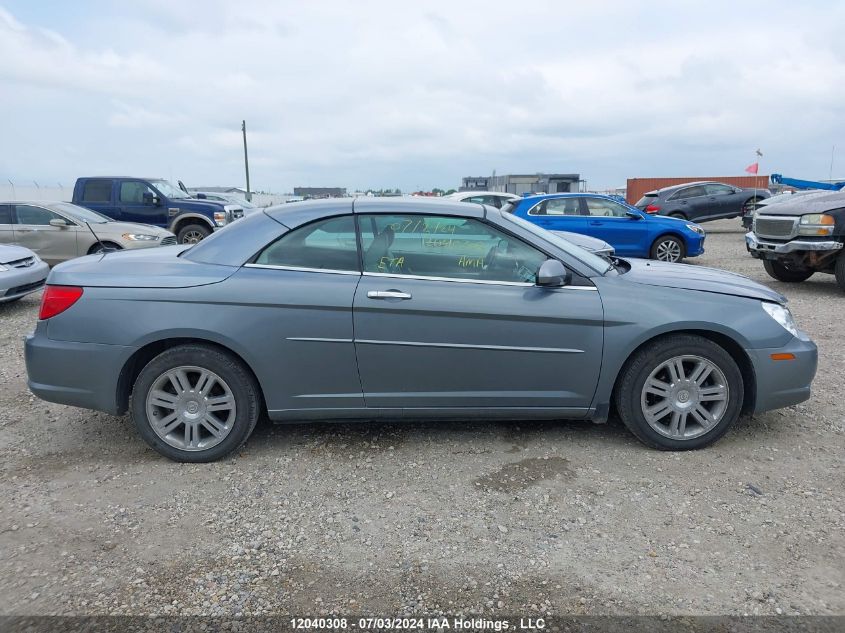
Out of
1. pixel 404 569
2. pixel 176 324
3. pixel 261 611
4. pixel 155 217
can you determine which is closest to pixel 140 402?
pixel 176 324

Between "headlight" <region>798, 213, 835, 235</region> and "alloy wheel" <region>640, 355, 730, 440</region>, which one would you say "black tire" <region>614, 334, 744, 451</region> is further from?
"headlight" <region>798, 213, 835, 235</region>

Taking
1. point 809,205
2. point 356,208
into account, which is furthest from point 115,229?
point 809,205

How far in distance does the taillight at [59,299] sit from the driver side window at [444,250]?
168 cm

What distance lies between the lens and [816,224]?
8.52 m

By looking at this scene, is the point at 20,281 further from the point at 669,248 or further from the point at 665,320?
the point at 669,248

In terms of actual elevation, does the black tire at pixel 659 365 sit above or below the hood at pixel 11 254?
below

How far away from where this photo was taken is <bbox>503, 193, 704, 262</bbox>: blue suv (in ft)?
40.2

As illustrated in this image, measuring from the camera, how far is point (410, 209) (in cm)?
381

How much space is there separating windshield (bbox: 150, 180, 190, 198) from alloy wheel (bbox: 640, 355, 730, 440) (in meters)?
13.1

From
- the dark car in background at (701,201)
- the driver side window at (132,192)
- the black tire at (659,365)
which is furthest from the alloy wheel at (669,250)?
the driver side window at (132,192)

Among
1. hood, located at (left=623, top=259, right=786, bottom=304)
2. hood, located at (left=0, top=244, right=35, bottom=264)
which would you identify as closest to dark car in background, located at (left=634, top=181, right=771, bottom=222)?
hood, located at (left=623, top=259, right=786, bottom=304)

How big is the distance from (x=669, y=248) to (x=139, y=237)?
989cm

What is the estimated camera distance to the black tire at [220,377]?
11.6 ft

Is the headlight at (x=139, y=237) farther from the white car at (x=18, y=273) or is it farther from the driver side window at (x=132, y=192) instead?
the driver side window at (x=132, y=192)
